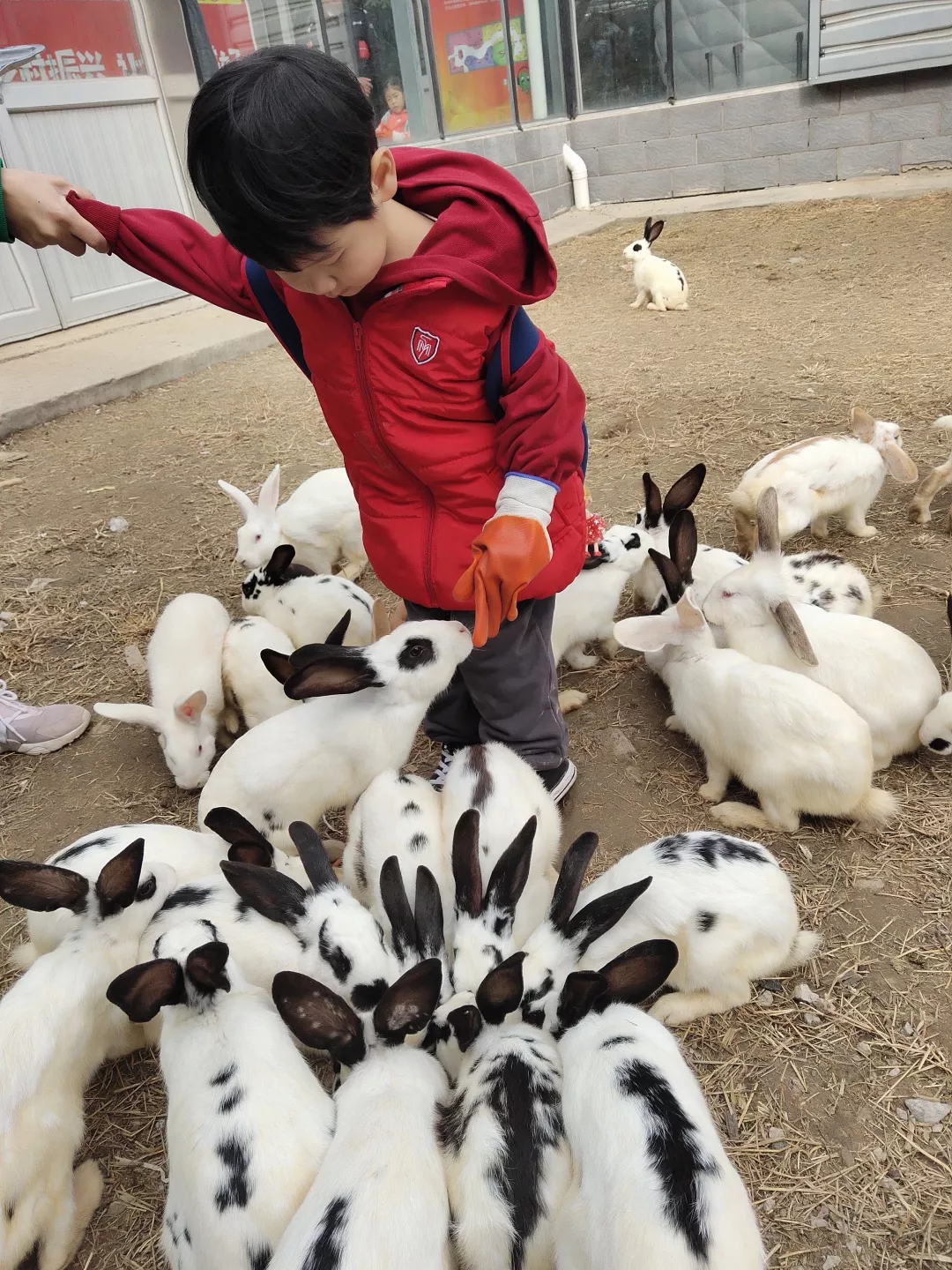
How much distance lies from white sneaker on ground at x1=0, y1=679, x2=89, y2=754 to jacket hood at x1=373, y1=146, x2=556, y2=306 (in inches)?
86.3

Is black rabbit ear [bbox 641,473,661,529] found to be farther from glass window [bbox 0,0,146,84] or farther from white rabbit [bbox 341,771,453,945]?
glass window [bbox 0,0,146,84]

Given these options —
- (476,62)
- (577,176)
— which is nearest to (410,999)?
(476,62)

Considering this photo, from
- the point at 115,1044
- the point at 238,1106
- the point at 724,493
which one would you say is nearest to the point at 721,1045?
the point at 238,1106

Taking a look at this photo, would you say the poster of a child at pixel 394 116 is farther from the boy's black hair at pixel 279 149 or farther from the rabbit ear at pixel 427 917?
the rabbit ear at pixel 427 917

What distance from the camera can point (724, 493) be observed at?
15.1 ft

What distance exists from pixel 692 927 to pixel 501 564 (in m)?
1.00

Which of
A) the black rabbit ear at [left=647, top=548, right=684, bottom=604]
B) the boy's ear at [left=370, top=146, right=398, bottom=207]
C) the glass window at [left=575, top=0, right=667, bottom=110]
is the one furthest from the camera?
the glass window at [left=575, top=0, right=667, bottom=110]

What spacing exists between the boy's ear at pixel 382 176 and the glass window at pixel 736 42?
10.9 metres

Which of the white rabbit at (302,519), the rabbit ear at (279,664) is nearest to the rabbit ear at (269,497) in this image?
the white rabbit at (302,519)

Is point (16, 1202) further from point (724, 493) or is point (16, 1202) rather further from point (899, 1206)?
point (724, 493)

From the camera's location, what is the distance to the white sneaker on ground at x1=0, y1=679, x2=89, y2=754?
3.41 meters

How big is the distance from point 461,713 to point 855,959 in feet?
4.91

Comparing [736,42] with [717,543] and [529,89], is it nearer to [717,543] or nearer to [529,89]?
[529,89]

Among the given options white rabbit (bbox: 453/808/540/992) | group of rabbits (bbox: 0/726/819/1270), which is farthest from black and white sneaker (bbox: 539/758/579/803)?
white rabbit (bbox: 453/808/540/992)
